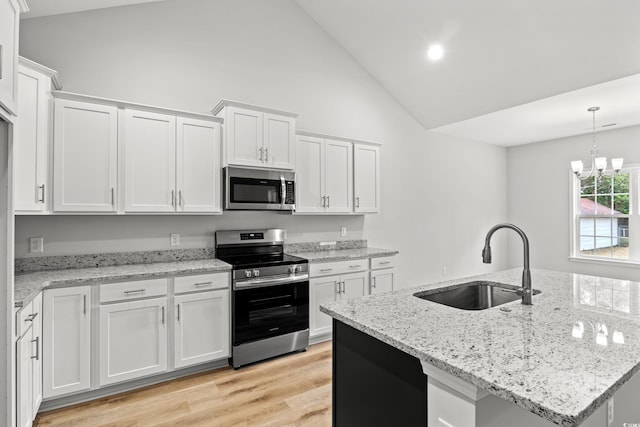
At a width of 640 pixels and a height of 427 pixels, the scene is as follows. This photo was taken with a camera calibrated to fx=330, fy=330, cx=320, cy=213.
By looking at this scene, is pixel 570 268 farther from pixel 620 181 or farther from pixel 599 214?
pixel 620 181

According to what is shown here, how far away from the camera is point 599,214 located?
202 inches

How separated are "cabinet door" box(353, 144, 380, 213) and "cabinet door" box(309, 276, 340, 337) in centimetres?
99

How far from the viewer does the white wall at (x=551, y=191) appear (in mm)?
4836

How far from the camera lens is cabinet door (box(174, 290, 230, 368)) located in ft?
8.69

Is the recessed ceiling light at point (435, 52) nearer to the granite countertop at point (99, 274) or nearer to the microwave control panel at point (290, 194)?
the microwave control panel at point (290, 194)

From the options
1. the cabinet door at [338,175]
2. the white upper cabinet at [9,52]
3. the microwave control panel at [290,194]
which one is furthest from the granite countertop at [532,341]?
the cabinet door at [338,175]

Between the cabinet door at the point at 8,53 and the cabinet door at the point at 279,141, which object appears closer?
the cabinet door at the point at 8,53

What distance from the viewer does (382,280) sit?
12.7ft

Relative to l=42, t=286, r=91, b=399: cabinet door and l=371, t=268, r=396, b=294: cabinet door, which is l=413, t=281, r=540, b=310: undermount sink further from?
l=42, t=286, r=91, b=399: cabinet door

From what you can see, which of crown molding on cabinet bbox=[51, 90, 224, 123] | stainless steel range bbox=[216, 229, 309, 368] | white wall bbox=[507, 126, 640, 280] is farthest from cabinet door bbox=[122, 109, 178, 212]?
white wall bbox=[507, 126, 640, 280]

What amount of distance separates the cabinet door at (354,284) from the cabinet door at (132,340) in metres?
1.78

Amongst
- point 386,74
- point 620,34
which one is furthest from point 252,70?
point 620,34

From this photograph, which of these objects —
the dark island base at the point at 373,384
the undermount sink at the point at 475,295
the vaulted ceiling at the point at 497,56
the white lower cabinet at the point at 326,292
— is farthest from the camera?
the white lower cabinet at the point at 326,292

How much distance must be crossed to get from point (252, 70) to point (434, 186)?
3.19m
